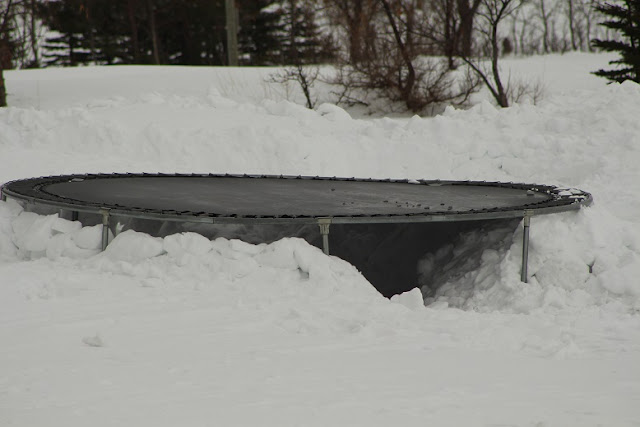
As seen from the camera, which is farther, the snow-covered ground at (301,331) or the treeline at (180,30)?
the treeline at (180,30)

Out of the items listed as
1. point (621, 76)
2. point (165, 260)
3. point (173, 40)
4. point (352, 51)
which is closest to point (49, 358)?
point (165, 260)

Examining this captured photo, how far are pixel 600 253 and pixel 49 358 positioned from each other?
334 centimetres

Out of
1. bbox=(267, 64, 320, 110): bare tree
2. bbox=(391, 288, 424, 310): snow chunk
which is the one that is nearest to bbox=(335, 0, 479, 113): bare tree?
bbox=(267, 64, 320, 110): bare tree

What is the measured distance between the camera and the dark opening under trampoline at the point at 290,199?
186 inches

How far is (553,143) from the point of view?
9227 millimetres

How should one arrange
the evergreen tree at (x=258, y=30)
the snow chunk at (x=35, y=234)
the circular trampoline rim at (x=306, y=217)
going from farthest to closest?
the evergreen tree at (x=258, y=30)
the snow chunk at (x=35, y=234)
the circular trampoline rim at (x=306, y=217)

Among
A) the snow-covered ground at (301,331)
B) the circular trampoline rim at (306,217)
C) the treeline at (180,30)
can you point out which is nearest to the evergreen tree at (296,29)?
the treeline at (180,30)

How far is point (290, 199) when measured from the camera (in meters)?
5.94

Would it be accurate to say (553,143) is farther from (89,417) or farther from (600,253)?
(89,417)

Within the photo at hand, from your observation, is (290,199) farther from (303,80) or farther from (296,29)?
(296,29)

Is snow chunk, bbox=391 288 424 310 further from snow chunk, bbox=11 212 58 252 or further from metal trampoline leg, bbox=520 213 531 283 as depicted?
snow chunk, bbox=11 212 58 252

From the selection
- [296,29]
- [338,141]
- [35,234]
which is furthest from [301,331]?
[296,29]

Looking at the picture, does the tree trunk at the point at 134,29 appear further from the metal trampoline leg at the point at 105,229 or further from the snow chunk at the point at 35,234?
the metal trampoline leg at the point at 105,229

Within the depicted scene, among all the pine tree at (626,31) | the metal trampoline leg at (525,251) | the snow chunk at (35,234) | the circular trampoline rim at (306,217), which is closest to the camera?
the circular trampoline rim at (306,217)
